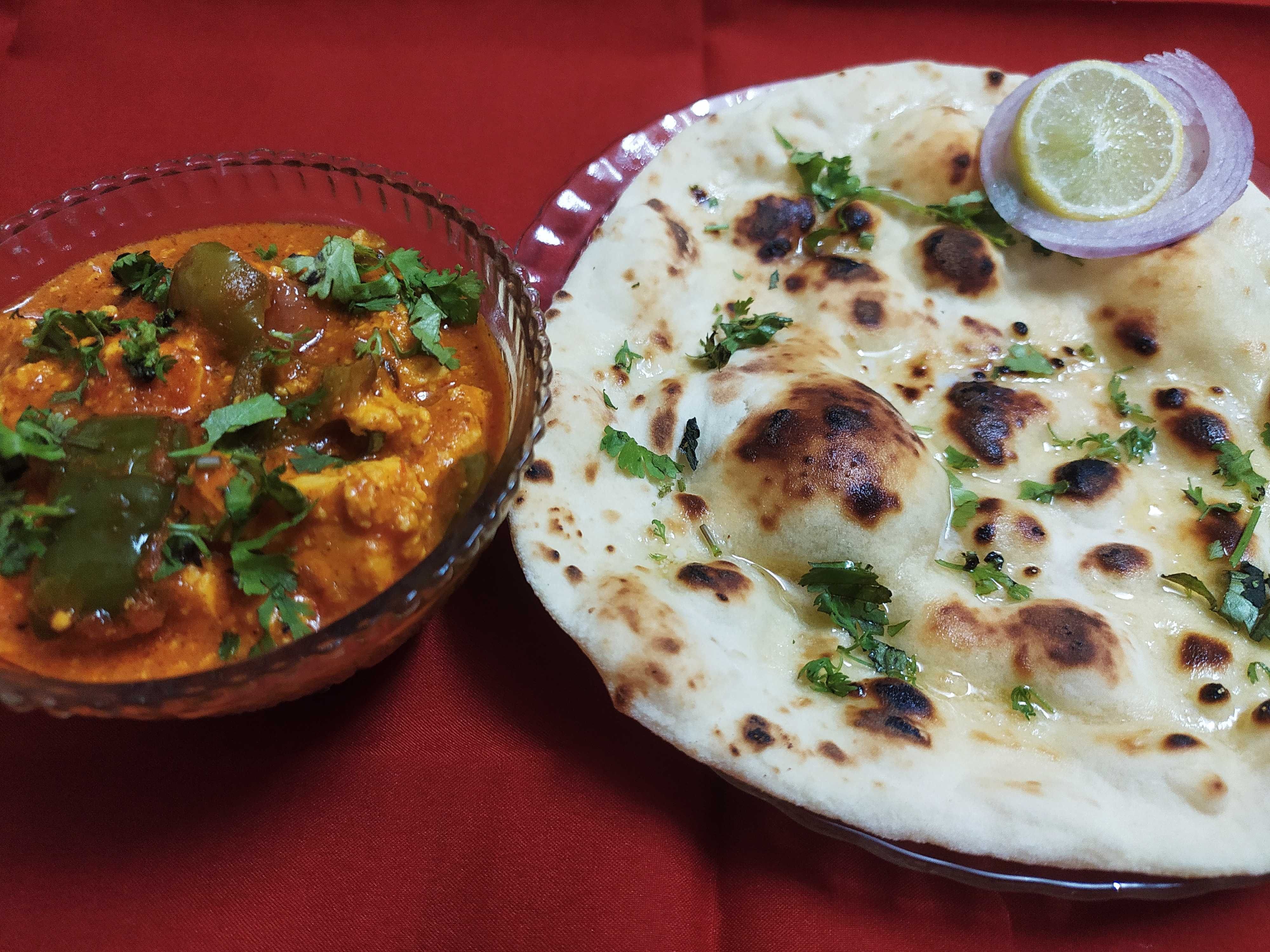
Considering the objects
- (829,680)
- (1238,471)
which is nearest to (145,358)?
(829,680)

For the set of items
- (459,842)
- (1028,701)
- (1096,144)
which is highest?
(1096,144)

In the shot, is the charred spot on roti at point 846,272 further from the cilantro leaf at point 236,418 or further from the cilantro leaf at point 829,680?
Answer: the cilantro leaf at point 236,418

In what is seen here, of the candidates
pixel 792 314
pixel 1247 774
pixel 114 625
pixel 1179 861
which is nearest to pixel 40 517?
pixel 114 625

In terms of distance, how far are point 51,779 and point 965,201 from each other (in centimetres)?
300

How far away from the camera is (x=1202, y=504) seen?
2270 millimetres

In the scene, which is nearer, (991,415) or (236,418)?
(236,418)

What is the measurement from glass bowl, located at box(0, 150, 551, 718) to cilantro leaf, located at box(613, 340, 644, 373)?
1.22ft

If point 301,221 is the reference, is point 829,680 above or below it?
below

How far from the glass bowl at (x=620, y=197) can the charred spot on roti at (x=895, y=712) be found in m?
0.22

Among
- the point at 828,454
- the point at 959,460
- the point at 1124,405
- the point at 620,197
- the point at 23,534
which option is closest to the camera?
the point at 23,534

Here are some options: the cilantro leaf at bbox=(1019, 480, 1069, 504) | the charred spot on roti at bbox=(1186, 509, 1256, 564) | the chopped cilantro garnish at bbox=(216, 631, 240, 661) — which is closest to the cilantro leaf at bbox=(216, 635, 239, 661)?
the chopped cilantro garnish at bbox=(216, 631, 240, 661)

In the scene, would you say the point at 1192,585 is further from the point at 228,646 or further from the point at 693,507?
the point at 228,646

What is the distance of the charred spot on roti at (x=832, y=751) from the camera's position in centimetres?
179

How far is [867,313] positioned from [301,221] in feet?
5.66
